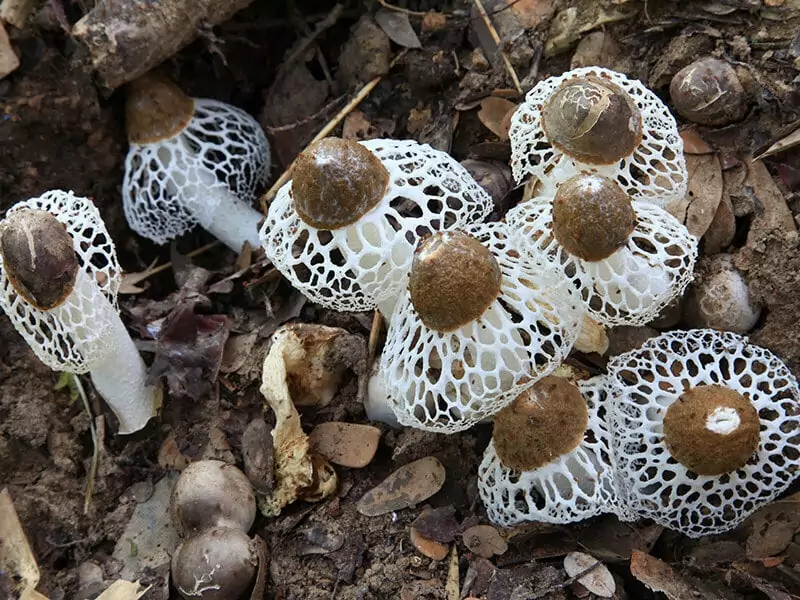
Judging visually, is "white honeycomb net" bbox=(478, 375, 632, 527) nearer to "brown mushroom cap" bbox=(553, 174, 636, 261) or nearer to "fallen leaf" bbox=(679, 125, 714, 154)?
"brown mushroom cap" bbox=(553, 174, 636, 261)

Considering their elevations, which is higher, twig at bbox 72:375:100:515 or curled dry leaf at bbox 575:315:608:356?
twig at bbox 72:375:100:515

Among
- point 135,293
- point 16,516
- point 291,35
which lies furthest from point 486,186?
point 16,516

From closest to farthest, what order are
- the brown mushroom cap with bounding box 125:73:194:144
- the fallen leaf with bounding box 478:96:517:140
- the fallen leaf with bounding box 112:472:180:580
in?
the fallen leaf with bounding box 112:472:180:580 → the fallen leaf with bounding box 478:96:517:140 → the brown mushroom cap with bounding box 125:73:194:144

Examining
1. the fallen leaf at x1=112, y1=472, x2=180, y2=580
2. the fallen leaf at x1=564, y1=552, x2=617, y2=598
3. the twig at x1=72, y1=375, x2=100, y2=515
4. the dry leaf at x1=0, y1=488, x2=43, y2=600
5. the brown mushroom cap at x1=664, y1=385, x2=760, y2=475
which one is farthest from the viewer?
the twig at x1=72, y1=375, x2=100, y2=515

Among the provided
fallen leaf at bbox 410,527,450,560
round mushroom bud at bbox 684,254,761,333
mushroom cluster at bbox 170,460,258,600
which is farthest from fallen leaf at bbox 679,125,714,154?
mushroom cluster at bbox 170,460,258,600

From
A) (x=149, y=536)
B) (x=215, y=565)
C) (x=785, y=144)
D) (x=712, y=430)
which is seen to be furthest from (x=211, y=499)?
(x=785, y=144)

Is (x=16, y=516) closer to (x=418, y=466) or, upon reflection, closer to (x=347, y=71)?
(x=418, y=466)

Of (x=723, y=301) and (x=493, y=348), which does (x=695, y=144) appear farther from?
(x=493, y=348)

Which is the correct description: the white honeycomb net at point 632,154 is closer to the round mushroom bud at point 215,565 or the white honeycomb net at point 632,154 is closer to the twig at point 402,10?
the twig at point 402,10
